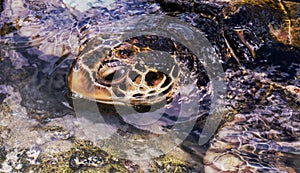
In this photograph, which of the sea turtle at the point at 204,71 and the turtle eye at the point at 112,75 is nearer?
the sea turtle at the point at 204,71

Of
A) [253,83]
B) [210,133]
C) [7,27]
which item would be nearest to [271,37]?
[253,83]

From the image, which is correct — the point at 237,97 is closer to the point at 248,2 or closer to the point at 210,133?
the point at 210,133

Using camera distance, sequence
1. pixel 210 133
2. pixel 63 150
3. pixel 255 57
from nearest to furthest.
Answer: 1. pixel 63 150
2. pixel 210 133
3. pixel 255 57

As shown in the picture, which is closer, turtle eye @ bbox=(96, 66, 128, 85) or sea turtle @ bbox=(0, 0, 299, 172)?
sea turtle @ bbox=(0, 0, 299, 172)

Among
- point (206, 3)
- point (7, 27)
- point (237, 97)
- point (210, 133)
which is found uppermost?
point (206, 3)

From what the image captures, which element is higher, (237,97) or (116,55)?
(116,55)

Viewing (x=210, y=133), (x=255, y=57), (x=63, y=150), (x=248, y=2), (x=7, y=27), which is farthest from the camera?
(x=7, y=27)

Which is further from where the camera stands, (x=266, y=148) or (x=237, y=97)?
(x=237, y=97)
